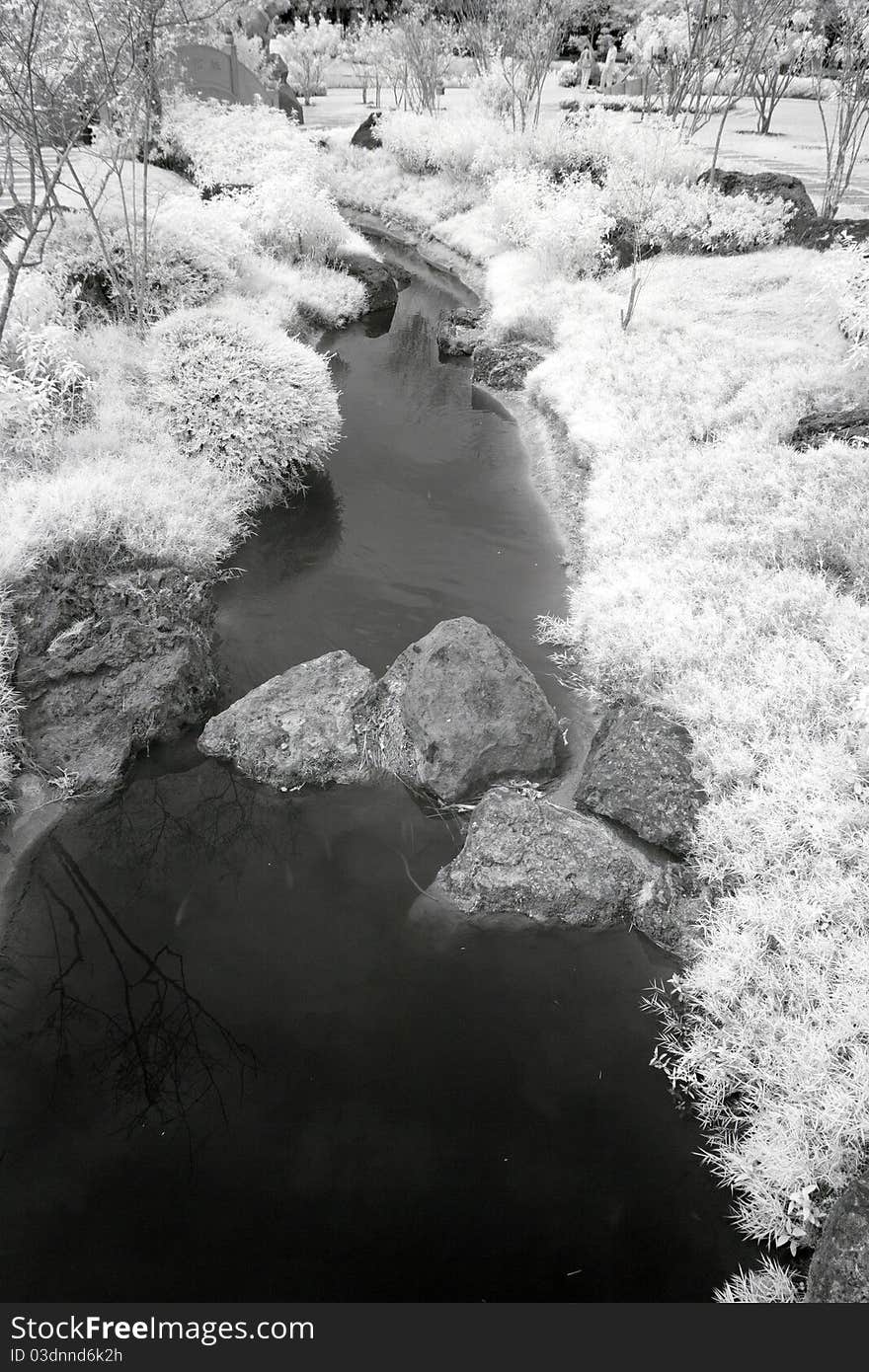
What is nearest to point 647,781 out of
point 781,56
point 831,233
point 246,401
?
point 246,401

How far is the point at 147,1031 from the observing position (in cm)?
564

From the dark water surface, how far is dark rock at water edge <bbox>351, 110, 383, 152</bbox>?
3350 cm

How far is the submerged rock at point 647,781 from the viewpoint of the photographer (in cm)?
684

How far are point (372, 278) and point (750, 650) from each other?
56.0ft

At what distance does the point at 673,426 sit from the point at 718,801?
25.2 ft

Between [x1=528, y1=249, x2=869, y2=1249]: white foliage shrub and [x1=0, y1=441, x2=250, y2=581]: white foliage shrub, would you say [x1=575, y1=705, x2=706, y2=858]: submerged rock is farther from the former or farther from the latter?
[x1=0, y1=441, x2=250, y2=581]: white foliage shrub

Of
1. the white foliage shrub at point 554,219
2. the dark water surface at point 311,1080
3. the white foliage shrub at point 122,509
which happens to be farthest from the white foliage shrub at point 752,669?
the white foliage shrub at point 122,509

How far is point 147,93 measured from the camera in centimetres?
1412

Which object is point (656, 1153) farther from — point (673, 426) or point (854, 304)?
point (854, 304)

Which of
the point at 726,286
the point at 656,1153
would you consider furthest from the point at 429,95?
the point at 656,1153

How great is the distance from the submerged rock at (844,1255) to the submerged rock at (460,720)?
13.4 feet

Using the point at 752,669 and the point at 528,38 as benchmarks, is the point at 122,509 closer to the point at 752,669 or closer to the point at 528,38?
the point at 752,669

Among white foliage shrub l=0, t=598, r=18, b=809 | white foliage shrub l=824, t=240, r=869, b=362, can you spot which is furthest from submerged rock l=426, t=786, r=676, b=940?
white foliage shrub l=824, t=240, r=869, b=362

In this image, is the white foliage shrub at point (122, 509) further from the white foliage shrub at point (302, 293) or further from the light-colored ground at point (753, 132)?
the light-colored ground at point (753, 132)
